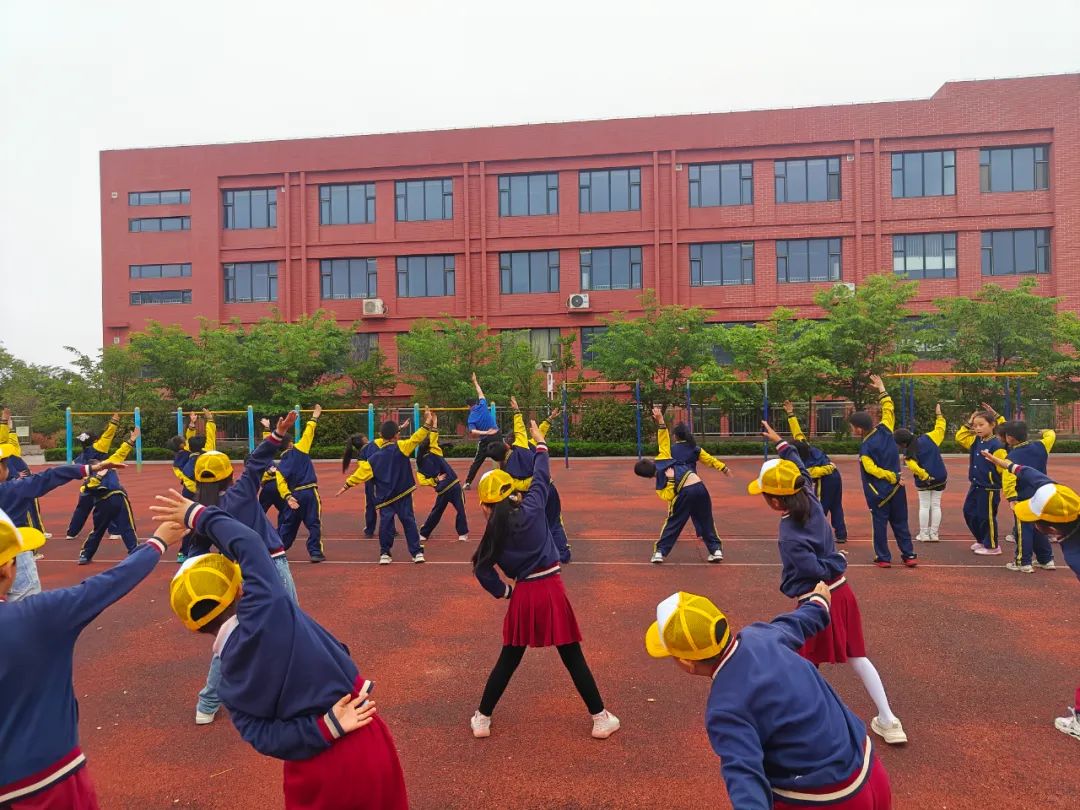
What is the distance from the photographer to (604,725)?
4066 millimetres

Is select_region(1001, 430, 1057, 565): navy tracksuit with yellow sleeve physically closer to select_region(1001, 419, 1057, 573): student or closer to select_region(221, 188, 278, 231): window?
select_region(1001, 419, 1057, 573): student

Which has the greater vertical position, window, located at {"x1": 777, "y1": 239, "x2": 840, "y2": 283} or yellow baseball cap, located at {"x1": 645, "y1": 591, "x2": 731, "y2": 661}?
window, located at {"x1": 777, "y1": 239, "x2": 840, "y2": 283}

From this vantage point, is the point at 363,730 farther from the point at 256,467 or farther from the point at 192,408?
the point at 192,408

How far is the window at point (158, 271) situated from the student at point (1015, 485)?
37.6 metres

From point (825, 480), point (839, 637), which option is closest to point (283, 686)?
point (839, 637)

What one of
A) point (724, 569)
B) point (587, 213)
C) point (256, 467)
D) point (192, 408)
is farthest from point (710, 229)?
point (256, 467)

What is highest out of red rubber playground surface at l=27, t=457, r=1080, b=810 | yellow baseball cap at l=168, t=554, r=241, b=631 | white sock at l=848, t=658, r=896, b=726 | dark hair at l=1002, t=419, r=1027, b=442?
dark hair at l=1002, t=419, r=1027, b=442

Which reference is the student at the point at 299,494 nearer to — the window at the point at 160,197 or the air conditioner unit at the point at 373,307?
the air conditioner unit at the point at 373,307

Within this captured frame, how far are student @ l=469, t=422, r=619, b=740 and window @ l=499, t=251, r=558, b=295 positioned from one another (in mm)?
30258

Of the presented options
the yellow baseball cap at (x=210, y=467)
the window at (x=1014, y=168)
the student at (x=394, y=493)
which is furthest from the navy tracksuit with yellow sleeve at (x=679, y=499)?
the window at (x=1014, y=168)

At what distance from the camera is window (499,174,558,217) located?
3366cm

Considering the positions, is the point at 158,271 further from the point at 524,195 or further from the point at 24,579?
the point at 24,579

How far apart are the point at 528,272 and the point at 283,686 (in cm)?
3250

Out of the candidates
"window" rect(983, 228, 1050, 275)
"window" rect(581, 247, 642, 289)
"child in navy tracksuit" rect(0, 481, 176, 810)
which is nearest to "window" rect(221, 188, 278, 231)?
"window" rect(581, 247, 642, 289)
